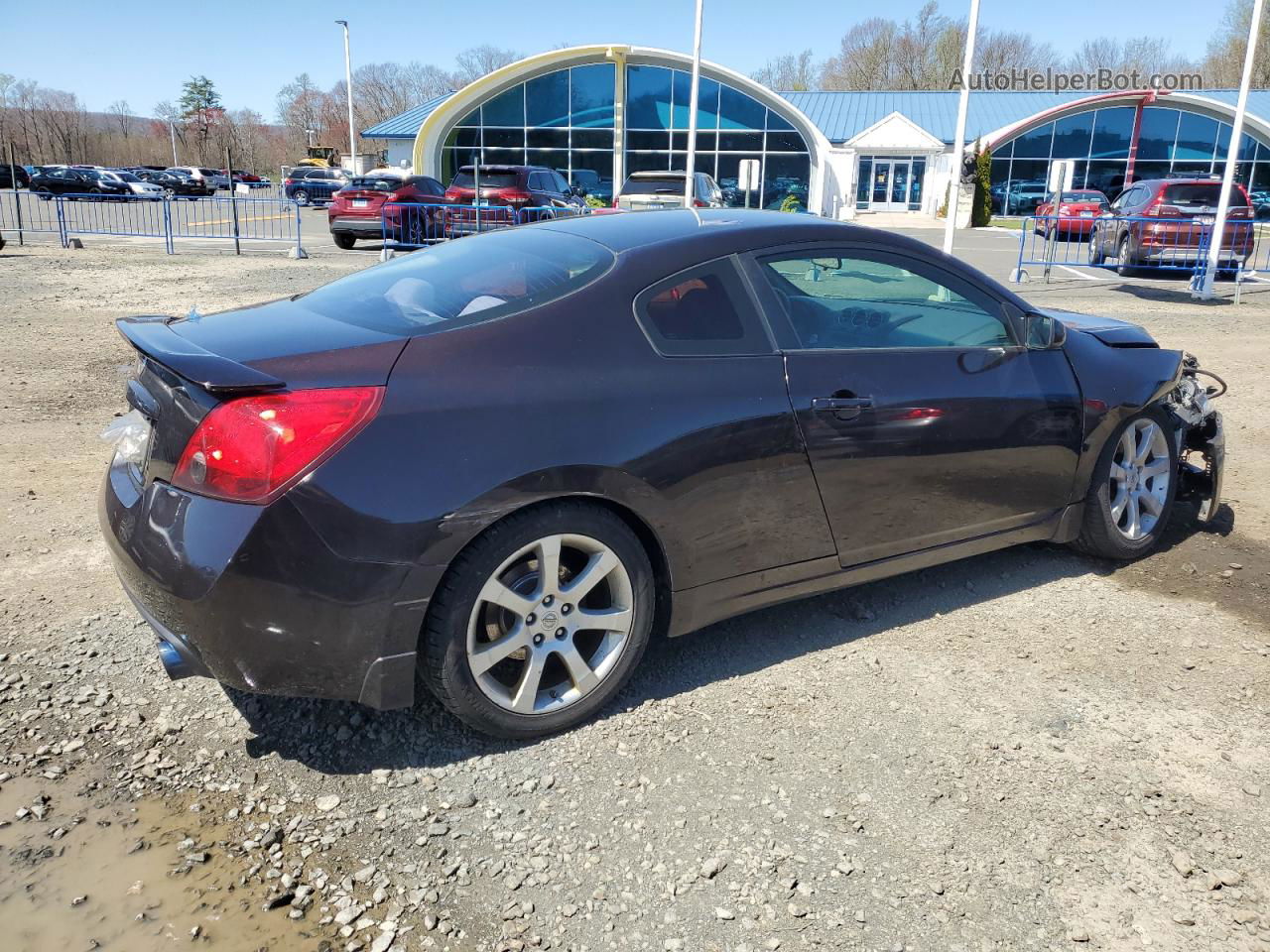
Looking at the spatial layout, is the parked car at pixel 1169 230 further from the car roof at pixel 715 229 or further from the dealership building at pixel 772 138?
the dealership building at pixel 772 138

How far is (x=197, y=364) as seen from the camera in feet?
8.83

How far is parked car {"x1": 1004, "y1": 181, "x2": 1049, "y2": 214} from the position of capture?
4222 cm

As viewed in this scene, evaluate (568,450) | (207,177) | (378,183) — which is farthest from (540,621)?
(207,177)

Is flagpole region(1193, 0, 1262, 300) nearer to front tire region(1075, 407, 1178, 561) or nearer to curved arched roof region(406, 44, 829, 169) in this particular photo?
front tire region(1075, 407, 1178, 561)

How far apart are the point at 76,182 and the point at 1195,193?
144 feet

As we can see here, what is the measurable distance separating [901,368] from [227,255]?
18503mm

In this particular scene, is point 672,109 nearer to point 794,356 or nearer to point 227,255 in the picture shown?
point 227,255

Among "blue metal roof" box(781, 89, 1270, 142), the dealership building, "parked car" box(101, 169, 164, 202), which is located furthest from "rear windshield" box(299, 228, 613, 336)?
"parked car" box(101, 169, 164, 202)

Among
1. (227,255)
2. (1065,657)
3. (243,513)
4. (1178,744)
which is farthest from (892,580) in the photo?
(227,255)

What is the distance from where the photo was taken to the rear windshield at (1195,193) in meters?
19.5

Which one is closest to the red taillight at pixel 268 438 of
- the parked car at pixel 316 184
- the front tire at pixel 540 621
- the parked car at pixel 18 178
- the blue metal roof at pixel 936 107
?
the front tire at pixel 540 621

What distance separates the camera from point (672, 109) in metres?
39.9

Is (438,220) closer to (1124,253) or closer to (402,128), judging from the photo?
(1124,253)

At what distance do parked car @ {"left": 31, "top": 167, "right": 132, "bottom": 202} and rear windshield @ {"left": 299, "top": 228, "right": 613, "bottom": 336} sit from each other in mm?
45687
